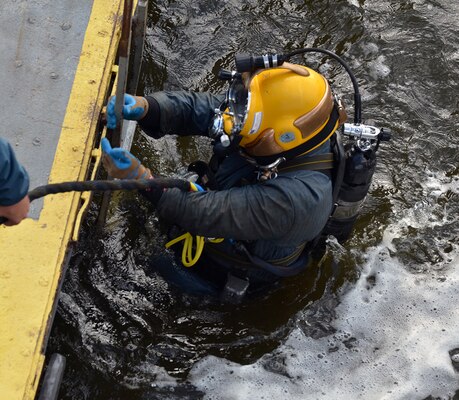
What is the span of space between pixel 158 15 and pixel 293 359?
2.97 meters

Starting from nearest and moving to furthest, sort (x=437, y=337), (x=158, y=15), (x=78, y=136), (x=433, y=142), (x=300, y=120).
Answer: (x=300, y=120)
(x=78, y=136)
(x=437, y=337)
(x=433, y=142)
(x=158, y=15)

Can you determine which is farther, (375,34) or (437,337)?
(375,34)

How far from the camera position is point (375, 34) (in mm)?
5797

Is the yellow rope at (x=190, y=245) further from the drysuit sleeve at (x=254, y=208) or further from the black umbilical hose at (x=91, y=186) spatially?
the black umbilical hose at (x=91, y=186)

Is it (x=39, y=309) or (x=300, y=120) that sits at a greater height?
(x=300, y=120)

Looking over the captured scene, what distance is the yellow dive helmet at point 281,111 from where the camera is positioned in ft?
10.1

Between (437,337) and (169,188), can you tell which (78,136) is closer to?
(169,188)

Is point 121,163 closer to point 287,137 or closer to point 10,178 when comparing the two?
point 10,178

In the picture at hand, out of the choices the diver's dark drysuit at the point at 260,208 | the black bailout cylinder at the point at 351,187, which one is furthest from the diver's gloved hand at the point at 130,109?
the black bailout cylinder at the point at 351,187

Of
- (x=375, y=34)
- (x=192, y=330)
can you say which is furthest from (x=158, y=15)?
(x=192, y=330)

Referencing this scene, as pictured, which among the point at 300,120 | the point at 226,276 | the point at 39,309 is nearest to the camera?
the point at 39,309

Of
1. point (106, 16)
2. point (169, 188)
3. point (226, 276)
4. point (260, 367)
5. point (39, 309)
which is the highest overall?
point (106, 16)

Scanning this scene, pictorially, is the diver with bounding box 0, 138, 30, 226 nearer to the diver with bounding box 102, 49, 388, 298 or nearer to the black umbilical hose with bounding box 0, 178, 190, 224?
the black umbilical hose with bounding box 0, 178, 190, 224

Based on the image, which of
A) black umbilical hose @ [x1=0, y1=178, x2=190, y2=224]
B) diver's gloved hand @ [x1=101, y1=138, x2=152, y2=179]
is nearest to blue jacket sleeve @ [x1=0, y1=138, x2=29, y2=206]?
black umbilical hose @ [x1=0, y1=178, x2=190, y2=224]
